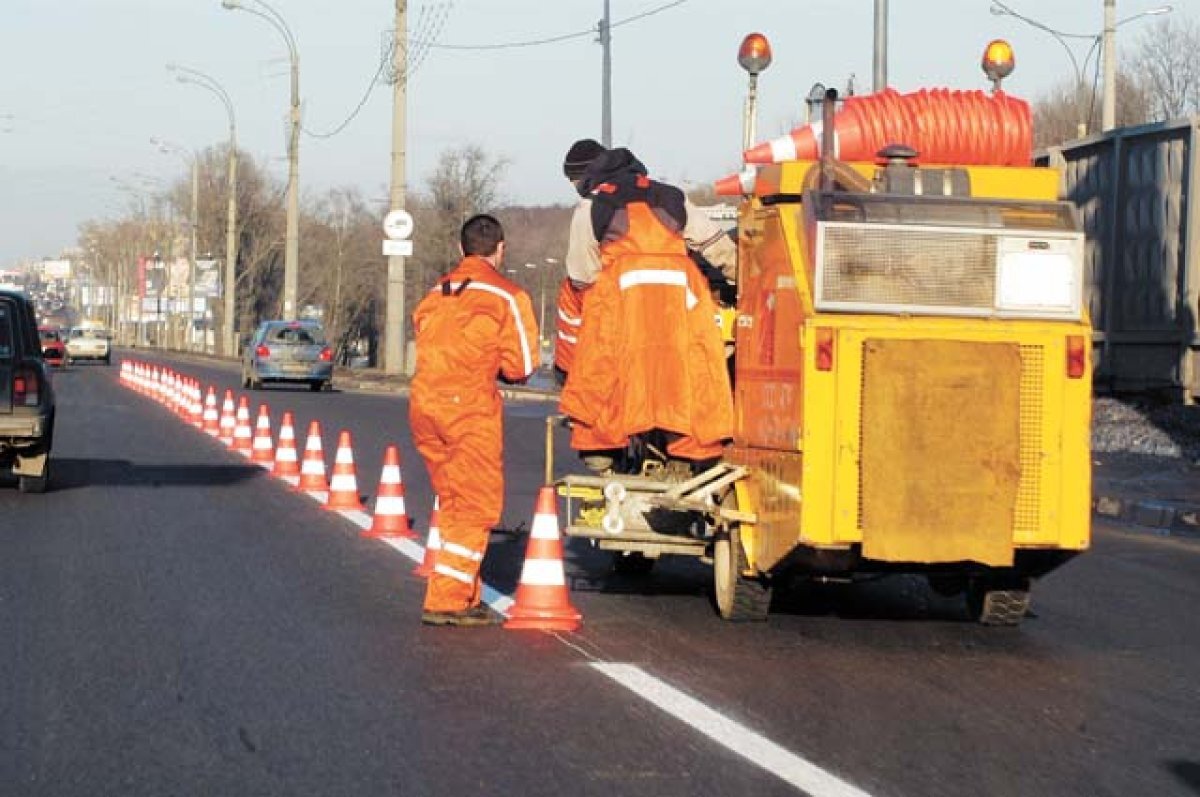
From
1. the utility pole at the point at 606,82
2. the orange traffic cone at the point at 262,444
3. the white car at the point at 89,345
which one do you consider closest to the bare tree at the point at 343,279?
the white car at the point at 89,345

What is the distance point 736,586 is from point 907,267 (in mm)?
1863

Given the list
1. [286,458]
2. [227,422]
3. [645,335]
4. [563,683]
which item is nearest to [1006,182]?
[645,335]

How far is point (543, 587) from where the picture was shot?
397 inches

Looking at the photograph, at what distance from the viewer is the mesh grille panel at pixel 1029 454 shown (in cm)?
947

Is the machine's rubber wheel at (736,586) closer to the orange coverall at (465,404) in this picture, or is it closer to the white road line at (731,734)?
the orange coverall at (465,404)

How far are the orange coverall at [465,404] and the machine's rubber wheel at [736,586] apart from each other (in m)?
1.24

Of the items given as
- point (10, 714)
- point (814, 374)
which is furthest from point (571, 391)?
point (10, 714)

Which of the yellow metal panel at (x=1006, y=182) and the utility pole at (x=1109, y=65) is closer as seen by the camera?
the yellow metal panel at (x=1006, y=182)

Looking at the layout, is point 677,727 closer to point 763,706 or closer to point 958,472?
point 763,706

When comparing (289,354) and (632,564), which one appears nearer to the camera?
(632,564)

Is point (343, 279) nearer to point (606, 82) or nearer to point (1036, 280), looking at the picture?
point (606, 82)

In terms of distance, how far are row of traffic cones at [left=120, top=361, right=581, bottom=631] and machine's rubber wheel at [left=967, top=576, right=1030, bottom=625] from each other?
7.10ft

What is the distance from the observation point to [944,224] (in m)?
9.67

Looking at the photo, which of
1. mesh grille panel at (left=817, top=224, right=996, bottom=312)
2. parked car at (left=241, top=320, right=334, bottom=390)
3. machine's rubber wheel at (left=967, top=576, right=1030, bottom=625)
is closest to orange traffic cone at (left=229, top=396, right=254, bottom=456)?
machine's rubber wheel at (left=967, top=576, right=1030, bottom=625)
